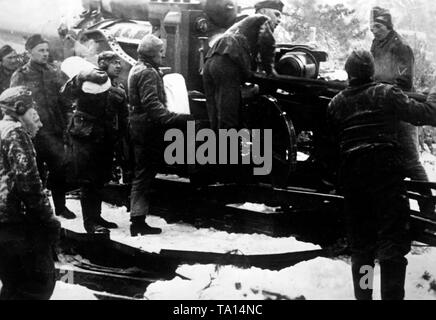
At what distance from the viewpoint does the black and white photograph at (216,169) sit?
3.88 metres

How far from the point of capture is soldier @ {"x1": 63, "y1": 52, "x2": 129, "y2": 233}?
17.6ft

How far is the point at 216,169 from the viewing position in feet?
19.3

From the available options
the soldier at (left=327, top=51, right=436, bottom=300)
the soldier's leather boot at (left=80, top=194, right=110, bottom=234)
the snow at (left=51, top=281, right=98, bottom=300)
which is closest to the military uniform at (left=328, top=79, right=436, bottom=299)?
the soldier at (left=327, top=51, right=436, bottom=300)

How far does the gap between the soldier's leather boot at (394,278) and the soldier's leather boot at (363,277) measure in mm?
153

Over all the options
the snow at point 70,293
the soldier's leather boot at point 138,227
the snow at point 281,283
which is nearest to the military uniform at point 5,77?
the soldier's leather boot at point 138,227

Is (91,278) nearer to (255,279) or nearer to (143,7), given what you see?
(255,279)

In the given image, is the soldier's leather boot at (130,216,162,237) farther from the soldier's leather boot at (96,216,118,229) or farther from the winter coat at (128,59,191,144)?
the winter coat at (128,59,191,144)

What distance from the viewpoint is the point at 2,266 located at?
11.8 feet

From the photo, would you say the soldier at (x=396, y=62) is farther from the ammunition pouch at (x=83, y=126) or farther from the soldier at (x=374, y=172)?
the ammunition pouch at (x=83, y=126)

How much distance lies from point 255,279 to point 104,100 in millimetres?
2341

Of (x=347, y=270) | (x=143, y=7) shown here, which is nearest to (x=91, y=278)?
(x=347, y=270)

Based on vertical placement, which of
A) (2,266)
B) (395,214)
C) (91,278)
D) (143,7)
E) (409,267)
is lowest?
(91,278)

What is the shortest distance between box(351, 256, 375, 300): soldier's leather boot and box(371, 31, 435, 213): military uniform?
73.3 inches

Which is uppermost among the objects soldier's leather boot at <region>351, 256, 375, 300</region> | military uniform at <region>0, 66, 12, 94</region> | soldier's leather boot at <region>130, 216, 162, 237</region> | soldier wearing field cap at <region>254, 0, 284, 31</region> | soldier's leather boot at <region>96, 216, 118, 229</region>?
soldier wearing field cap at <region>254, 0, 284, 31</region>
